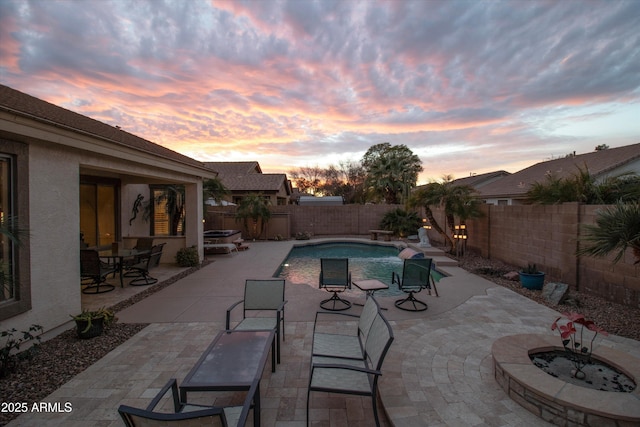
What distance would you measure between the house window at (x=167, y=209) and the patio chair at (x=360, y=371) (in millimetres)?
10767

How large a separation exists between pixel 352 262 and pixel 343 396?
9.12 m

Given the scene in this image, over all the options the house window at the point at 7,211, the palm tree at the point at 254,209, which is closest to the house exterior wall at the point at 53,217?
the house window at the point at 7,211

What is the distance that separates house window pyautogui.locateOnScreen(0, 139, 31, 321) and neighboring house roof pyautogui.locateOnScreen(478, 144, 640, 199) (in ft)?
53.3

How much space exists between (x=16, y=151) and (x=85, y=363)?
9.83 feet

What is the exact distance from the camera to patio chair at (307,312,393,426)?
2.51 m

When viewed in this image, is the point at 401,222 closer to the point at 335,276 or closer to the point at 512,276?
the point at 512,276

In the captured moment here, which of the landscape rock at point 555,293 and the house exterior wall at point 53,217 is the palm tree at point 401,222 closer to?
the landscape rock at point 555,293

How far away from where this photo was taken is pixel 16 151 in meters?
4.16

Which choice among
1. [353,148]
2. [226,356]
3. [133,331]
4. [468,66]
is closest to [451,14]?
[468,66]

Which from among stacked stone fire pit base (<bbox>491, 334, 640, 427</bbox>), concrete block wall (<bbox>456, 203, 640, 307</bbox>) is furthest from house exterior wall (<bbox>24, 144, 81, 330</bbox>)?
concrete block wall (<bbox>456, 203, 640, 307</bbox>)

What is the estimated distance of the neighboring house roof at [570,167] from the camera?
50.4 feet

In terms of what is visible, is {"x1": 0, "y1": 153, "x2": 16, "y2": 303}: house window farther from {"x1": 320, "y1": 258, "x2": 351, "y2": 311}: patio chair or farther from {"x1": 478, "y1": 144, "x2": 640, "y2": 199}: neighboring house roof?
{"x1": 478, "y1": 144, "x2": 640, "y2": 199}: neighboring house roof

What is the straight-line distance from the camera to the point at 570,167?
57.9ft

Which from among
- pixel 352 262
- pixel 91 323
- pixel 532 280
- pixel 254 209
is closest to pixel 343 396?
pixel 91 323
